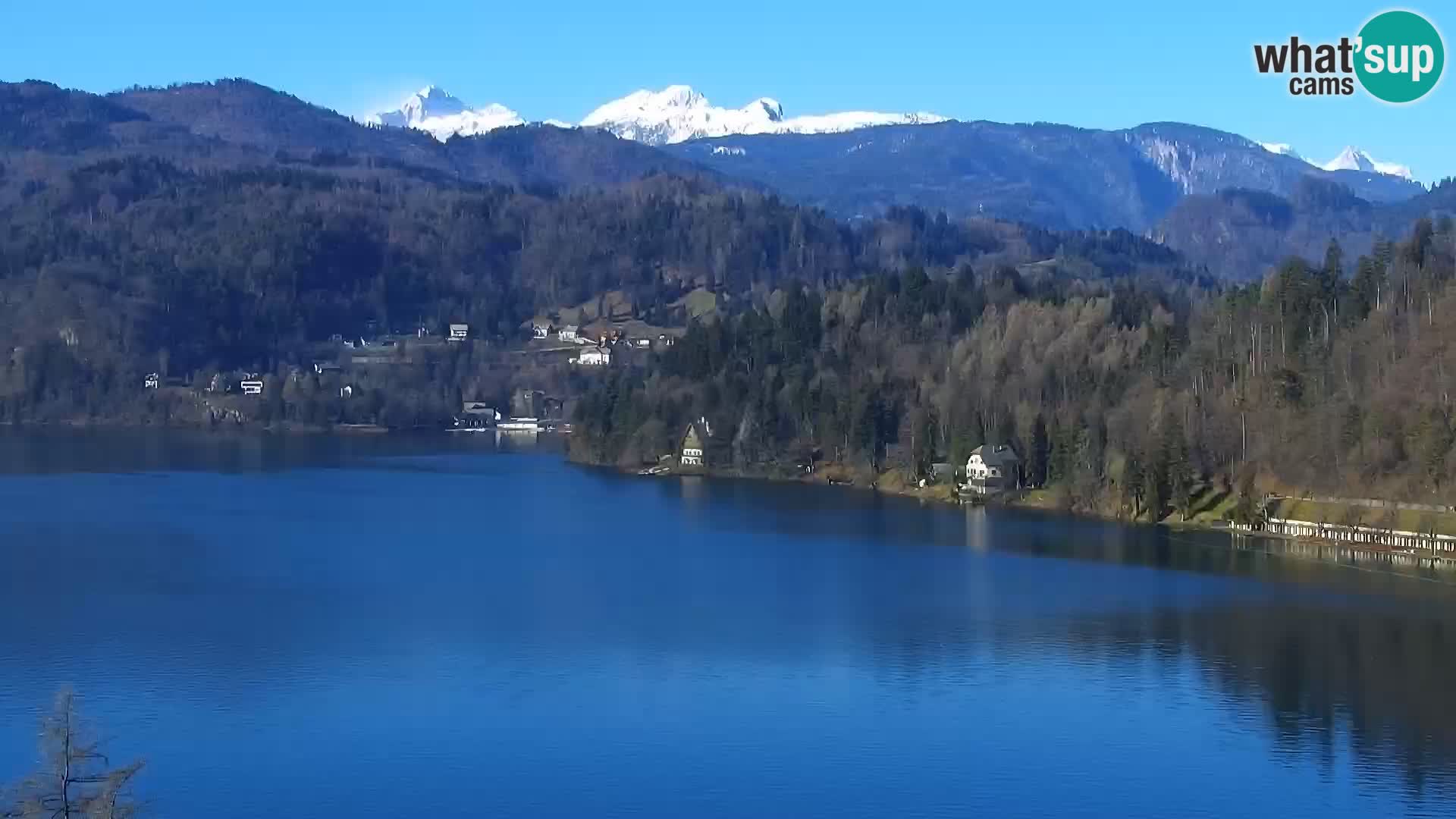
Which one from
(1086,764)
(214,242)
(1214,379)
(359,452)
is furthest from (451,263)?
(1086,764)

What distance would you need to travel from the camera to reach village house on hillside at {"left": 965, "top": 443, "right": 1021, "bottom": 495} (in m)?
49.0

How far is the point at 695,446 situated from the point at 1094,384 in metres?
14.3

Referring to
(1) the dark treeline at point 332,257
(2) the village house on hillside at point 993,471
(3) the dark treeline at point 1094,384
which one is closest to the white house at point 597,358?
(1) the dark treeline at point 332,257

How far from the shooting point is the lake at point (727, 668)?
19.5 meters

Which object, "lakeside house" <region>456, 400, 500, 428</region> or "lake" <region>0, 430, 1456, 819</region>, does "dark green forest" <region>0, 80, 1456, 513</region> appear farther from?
"lake" <region>0, 430, 1456, 819</region>

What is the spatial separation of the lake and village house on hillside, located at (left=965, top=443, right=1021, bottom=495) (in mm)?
5431

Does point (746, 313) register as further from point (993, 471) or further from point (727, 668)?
point (727, 668)

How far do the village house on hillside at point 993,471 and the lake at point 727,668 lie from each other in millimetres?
5431

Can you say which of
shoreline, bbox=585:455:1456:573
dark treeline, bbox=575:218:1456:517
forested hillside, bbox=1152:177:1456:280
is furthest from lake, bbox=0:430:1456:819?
forested hillside, bbox=1152:177:1456:280

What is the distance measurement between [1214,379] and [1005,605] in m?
18.1

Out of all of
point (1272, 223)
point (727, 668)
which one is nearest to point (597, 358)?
point (727, 668)

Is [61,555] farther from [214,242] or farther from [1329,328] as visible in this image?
[214,242]

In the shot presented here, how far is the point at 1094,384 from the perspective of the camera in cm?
5178

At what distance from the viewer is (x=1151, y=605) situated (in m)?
30.3
